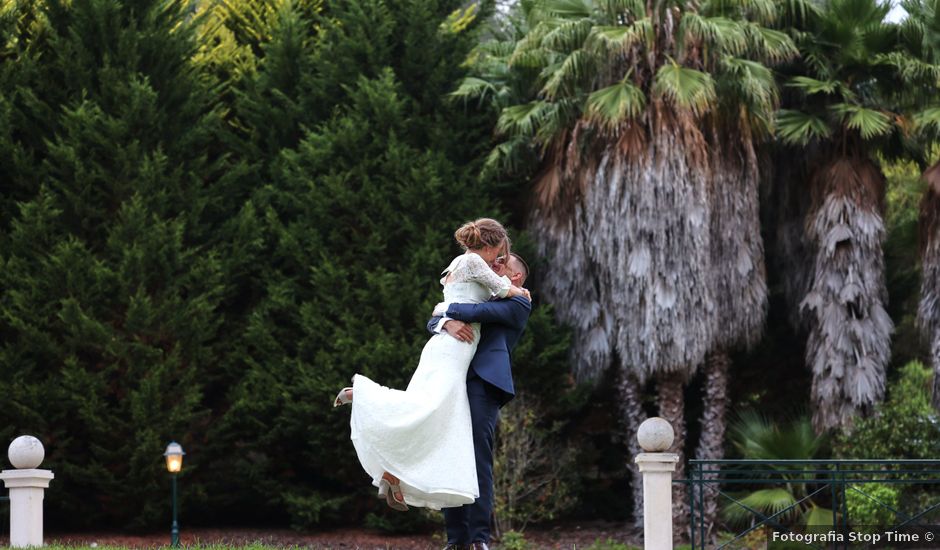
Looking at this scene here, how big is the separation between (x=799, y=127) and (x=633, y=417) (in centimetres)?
429

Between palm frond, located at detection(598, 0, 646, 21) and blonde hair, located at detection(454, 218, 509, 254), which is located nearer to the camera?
blonde hair, located at detection(454, 218, 509, 254)

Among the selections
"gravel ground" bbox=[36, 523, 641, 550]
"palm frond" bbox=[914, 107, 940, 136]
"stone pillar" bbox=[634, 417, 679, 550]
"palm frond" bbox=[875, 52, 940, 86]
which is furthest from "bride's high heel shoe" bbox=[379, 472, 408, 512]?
"palm frond" bbox=[875, 52, 940, 86]

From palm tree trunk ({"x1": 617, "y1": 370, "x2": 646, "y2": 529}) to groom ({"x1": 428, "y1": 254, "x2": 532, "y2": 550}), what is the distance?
35.1ft

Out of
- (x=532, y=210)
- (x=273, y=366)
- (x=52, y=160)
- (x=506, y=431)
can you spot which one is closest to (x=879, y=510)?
(x=506, y=431)

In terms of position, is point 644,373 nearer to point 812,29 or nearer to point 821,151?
point 821,151

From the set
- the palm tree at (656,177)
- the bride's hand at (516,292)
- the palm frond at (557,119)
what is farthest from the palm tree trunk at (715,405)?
the bride's hand at (516,292)

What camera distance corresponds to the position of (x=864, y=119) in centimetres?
1636

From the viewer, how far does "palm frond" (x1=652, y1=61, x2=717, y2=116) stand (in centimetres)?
1600

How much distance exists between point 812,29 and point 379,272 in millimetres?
6636

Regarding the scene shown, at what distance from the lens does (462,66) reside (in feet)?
59.6

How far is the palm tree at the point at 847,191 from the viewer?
16688mm

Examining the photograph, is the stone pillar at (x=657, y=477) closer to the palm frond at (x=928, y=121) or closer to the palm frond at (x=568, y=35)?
the palm frond at (x=928, y=121)

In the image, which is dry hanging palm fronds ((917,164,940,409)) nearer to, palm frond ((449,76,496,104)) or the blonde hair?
palm frond ((449,76,496,104))

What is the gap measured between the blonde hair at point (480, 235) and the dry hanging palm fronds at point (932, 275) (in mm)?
11063
